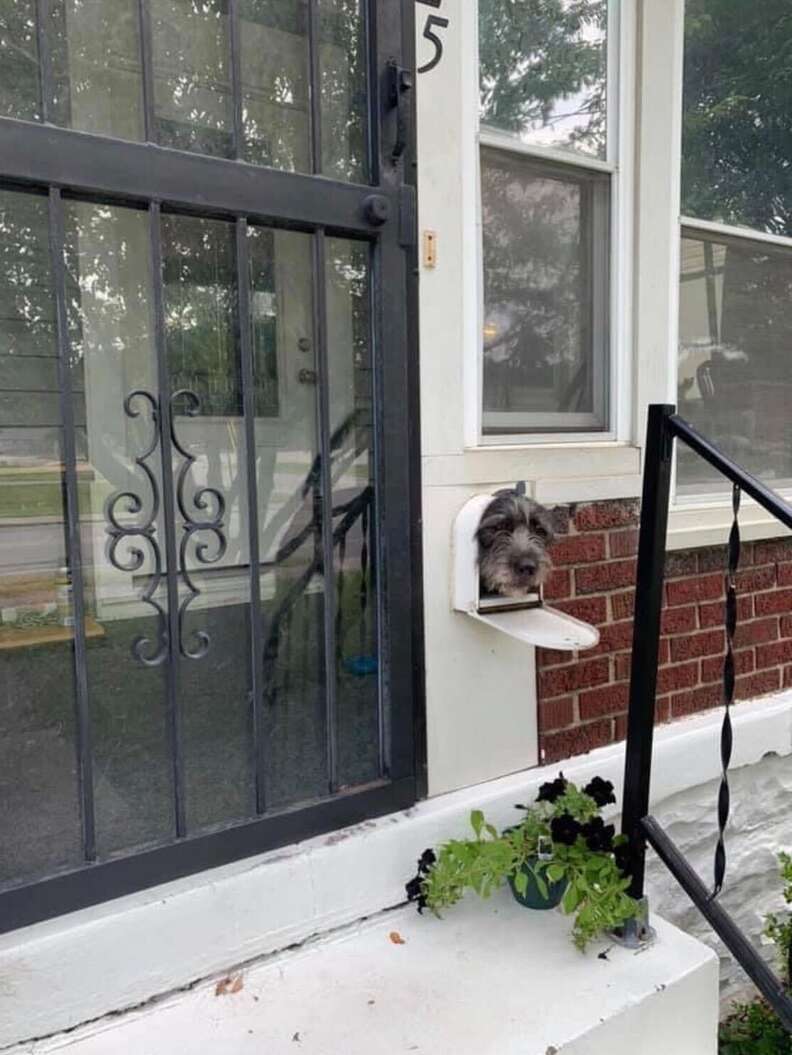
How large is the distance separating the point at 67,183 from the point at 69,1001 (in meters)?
1.57

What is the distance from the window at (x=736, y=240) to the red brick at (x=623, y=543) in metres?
0.33

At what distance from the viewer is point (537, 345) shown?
238cm

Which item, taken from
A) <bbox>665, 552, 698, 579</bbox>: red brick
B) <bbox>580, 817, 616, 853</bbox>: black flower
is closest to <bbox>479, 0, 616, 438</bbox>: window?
<bbox>665, 552, 698, 579</bbox>: red brick

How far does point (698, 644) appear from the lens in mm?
2633

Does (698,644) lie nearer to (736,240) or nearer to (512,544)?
(512,544)

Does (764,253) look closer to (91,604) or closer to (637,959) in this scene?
(637,959)

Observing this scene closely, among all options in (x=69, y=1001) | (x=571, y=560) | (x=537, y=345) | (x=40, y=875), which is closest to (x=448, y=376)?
(x=537, y=345)

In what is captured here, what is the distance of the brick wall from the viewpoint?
2.34 m

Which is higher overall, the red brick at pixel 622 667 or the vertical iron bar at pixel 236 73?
the vertical iron bar at pixel 236 73

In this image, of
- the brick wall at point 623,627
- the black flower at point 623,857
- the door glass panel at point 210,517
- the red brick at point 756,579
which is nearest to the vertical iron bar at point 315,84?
the door glass panel at point 210,517

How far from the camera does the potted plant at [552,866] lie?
1.88 metres

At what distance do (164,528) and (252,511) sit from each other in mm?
196

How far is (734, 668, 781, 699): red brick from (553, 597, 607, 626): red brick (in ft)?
2.22

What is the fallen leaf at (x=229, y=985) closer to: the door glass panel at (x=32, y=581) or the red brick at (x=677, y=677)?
the door glass panel at (x=32, y=581)
